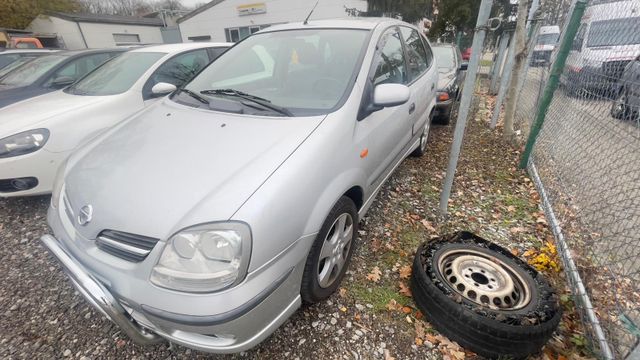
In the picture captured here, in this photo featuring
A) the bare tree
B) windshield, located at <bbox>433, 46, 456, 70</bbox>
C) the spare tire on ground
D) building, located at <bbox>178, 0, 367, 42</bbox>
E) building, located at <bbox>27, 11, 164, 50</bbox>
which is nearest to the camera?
the spare tire on ground

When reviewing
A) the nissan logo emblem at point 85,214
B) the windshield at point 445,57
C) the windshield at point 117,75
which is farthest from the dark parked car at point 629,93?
the windshield at point 117,75

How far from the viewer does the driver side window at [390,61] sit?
2344 millimetres

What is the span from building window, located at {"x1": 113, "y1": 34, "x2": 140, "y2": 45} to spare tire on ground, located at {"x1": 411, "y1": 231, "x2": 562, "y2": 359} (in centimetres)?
3155

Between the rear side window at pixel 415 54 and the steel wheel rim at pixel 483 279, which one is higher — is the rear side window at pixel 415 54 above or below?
above

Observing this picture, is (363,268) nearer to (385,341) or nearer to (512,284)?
(385,341)

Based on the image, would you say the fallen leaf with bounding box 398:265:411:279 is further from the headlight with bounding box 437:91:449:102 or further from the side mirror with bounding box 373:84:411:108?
the headlight with bounding box 437:91:449:102

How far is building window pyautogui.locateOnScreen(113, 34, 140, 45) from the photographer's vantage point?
82.1ft

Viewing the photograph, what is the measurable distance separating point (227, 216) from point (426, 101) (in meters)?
2.96

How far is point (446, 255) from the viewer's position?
2047mm

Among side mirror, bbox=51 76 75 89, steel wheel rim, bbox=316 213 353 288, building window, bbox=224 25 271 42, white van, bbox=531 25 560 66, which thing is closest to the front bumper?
steel wheel rim, bbox=316 213 353 288

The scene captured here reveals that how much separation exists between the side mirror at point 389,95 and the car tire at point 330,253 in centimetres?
69

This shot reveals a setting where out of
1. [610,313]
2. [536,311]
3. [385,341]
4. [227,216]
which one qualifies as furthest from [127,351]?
[610,313]

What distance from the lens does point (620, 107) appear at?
1.99 m

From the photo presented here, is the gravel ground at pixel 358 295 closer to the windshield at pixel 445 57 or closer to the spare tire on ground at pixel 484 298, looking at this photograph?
the spare tire on ground at pixel 484 298
